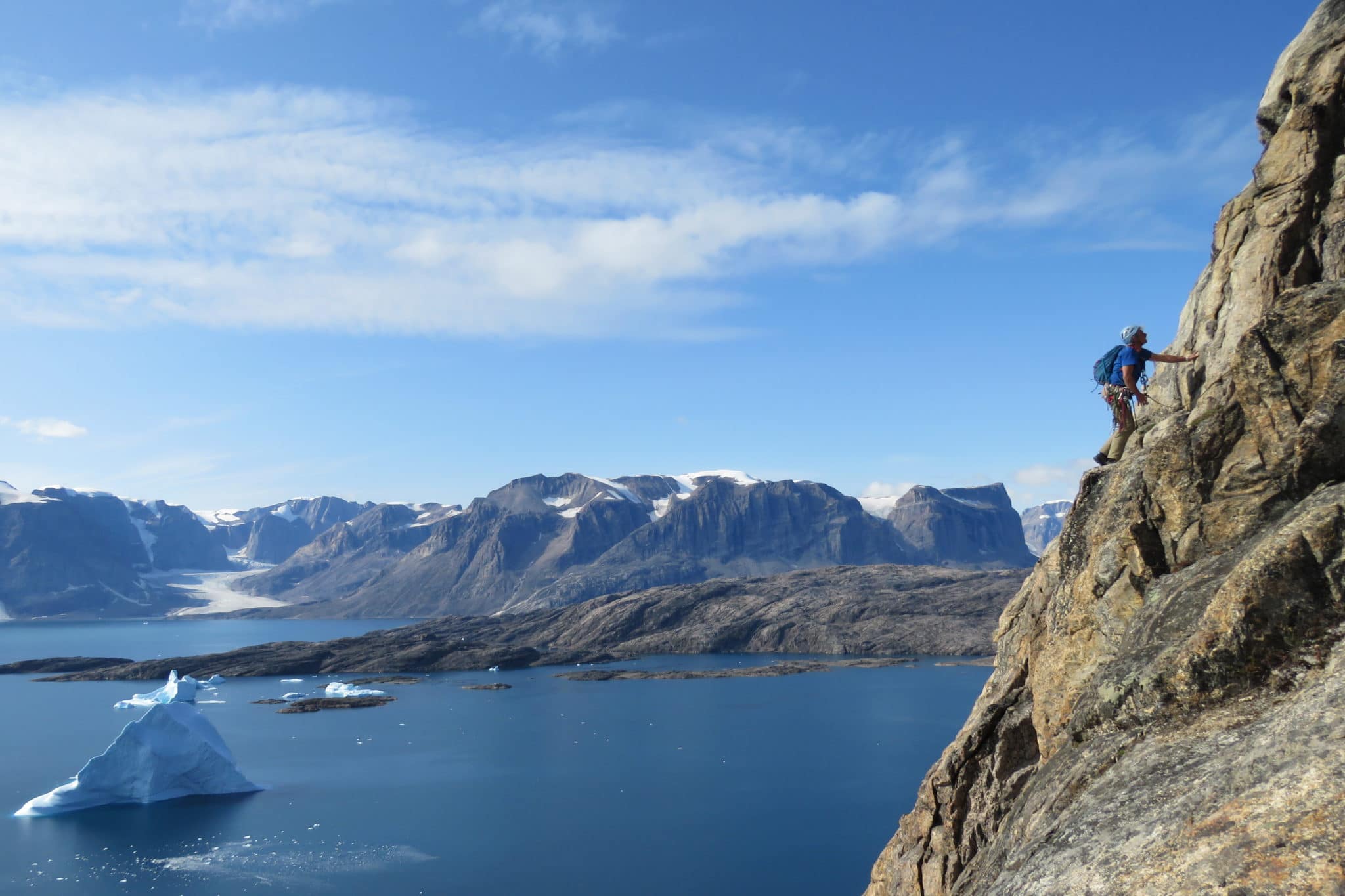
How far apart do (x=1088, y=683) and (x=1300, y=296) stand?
6.59 m

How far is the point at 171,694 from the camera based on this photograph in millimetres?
103188

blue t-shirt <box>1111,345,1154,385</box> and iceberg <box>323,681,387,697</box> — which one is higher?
blue t-shirt <box>1111,345,1154,385</box>

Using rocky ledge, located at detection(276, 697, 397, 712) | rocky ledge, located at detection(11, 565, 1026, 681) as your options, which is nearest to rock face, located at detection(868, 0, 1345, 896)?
rocky ledge, located at detection(276, 697, 397, 712)

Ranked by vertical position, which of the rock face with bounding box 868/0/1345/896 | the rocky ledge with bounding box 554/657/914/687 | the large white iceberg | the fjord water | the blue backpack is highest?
the blue backpack

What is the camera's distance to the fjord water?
162ft

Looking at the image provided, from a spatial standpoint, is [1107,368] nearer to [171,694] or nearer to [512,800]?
[512,800]

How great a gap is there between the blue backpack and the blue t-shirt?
0.07 feet

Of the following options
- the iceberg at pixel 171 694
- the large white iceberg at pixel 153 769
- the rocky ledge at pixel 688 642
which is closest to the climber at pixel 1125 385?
the large white iceberg at pixel 153 769

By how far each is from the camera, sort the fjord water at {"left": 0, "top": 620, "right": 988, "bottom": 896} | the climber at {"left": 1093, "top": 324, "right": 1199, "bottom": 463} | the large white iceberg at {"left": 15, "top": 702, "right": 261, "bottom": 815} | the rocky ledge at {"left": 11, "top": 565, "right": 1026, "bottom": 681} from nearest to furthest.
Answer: the climber at {"left": 1093, "top": 324, "right": 1199, "bottom": 463} → the fjord water at {"left": 0, "top": 620, "right": 988, "bottom": 896} → the large white iceberg at {"left": 15, "top": 702, "right": 261, "bottom": 815} → the rocky ledge at {"left": 11, "top": 565, "right": 1026, "bottom": 681}

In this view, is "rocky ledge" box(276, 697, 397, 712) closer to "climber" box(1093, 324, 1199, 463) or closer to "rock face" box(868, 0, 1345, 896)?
"rock face" box(868, 0, 1345, 896)

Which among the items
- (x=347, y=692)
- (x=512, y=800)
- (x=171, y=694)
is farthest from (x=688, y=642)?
(x=512, y=800)

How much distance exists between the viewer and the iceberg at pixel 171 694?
104 meters

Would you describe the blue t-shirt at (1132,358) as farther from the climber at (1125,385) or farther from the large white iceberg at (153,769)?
the large white iceberg at (153,769)

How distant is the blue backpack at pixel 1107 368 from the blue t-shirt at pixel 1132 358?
2 cm
